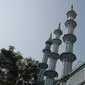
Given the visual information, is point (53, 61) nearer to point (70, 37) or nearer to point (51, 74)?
point (51, 74)

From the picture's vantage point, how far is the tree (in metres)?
27.0

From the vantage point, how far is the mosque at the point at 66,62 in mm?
19753

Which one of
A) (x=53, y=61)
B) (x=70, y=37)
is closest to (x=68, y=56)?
(x=70, y=37)

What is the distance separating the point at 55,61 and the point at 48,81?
4.18 metres

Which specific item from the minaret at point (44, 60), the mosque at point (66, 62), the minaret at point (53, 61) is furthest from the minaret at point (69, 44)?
the minaret at point (44, 60)

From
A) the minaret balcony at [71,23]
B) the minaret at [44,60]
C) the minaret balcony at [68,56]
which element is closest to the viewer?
the minaret balcony at [68,56]

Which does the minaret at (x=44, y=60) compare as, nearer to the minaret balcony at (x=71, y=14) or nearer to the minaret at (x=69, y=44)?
the minaret at (x=69, y=44)

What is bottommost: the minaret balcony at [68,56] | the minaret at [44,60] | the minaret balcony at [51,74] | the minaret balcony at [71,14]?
the minaret balcony at [51,74]

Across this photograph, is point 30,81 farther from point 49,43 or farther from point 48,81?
point 49,43

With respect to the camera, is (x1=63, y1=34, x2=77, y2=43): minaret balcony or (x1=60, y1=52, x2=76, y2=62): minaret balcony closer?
(x1=60, y1=52, x2=76, y2=62): minaret balcony

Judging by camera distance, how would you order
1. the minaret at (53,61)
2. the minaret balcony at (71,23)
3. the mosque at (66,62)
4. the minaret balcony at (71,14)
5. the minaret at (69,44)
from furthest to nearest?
1. the minaret balcony at (71,14)
2. the minaret balcony at (71,23)
3. the minaret at (53,61)
4. the minaret at (69,44)
5. the mosque at (66,62)

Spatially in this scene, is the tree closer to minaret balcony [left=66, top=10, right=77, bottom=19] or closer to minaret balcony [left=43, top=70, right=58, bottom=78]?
minaret balcony [left=43, top=70, right=58, bottom=78]

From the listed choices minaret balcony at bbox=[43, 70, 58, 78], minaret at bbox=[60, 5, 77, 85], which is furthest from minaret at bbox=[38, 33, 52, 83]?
minaret at bbox=[60, 5, 77, 85]

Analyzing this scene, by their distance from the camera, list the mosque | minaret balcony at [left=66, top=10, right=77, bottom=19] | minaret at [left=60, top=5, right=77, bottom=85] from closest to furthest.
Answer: the mosque, minaret at [left=60, top=5, right=77, bottom=85], minaret balcony at [left=66, top=10, right=77, bottom=19]
